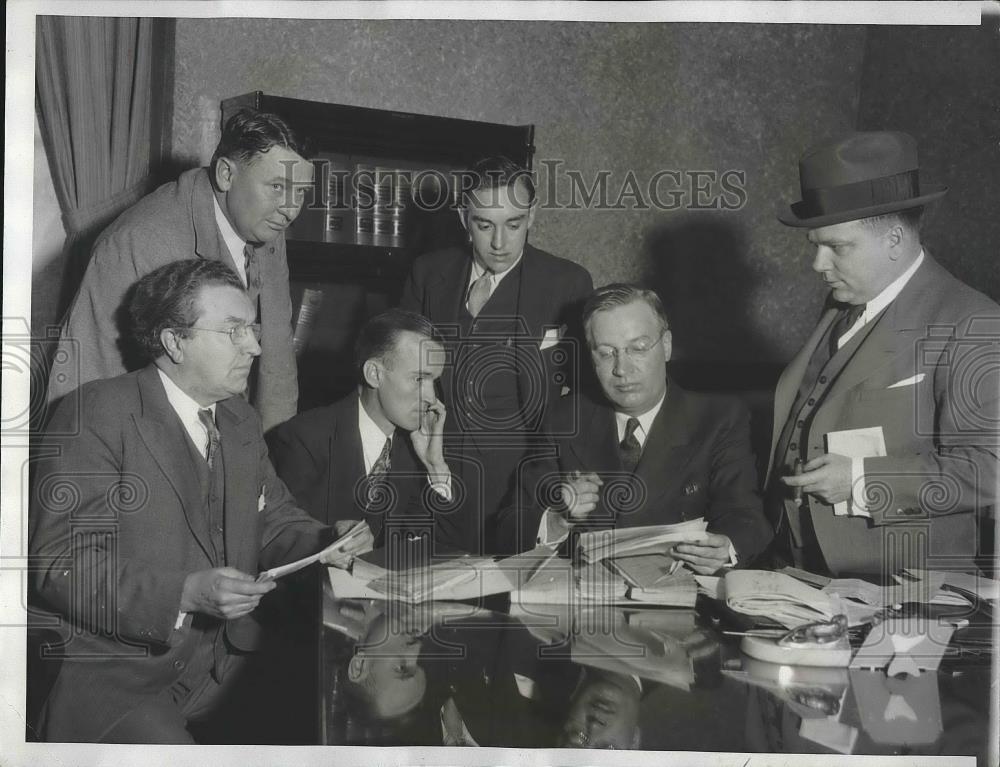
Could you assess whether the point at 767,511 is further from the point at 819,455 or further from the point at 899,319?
the point at 899,319

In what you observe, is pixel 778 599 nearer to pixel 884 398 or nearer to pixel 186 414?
pixel 884 398

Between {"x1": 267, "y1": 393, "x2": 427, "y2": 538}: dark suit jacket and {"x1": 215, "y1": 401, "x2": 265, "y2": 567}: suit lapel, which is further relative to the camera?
{"x1": 267, "y1": 393, "x2": 427, "y2": 538}: dark suit jacket

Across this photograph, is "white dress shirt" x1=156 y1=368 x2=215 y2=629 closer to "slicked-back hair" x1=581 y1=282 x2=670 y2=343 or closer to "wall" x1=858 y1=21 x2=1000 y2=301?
"slicked-back hair" x1=581 y1=282 x2=670 y2=343

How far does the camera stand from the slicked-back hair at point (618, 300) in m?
3.28

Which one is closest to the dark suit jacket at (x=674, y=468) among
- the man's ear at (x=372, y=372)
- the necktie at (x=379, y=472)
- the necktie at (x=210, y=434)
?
the necktie at (x=379, y=472)

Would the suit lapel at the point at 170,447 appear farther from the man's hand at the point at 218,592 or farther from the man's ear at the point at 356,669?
the man's ear at the point at 356,669

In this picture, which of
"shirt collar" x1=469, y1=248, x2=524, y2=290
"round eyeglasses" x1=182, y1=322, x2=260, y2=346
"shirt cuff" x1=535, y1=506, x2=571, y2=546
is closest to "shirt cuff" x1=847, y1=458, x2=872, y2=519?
"shirt cuff" x1=535, y1=506, x2=571, y2=546

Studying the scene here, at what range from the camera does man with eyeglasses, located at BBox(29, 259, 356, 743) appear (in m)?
3.10

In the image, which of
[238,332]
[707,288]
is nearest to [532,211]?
[707,288]

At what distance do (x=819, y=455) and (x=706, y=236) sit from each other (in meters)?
0.74

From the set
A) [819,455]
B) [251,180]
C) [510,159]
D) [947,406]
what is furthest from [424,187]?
[947,406]

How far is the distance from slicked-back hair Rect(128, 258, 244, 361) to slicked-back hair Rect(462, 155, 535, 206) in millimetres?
773

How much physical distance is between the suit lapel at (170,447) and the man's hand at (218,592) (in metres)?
0.07

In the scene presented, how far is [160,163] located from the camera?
329cm
